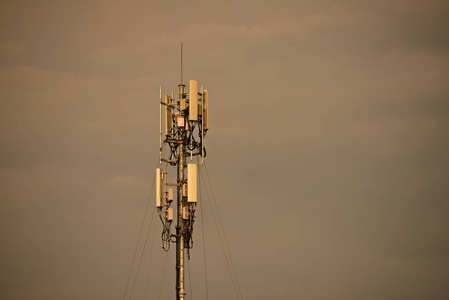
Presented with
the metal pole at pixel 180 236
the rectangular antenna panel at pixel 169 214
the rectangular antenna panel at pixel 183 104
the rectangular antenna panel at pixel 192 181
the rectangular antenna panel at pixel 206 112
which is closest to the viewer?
the rectangular antenna panel at pixel 192 181

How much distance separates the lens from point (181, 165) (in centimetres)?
3288

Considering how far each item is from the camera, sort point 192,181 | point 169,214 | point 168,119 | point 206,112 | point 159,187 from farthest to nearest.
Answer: point 168,119, point 206,112, point 159,187, point 169,214, point 192,181

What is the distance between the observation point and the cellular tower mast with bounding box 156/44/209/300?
3231cm

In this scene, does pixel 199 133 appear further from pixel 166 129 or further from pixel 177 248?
pixel 177 248

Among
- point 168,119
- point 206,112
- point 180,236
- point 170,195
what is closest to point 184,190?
point 170,195

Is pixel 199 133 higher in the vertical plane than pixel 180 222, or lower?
higher

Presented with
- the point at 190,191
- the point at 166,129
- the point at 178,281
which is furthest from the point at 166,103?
the point at 178,281

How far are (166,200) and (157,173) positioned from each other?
1055mm

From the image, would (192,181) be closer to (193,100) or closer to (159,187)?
(159,187)

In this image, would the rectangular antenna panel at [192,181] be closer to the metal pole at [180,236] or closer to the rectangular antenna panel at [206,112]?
the metal pole at [180,236]

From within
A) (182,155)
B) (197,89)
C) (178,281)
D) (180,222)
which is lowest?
(178,281)

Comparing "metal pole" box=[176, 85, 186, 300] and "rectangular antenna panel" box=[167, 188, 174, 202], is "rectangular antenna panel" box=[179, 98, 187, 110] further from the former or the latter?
"rectangular antenna panel" box=[167, 188, 174, 202]

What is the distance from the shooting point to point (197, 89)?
32656 millimetres

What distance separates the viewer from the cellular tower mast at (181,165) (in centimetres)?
3231
